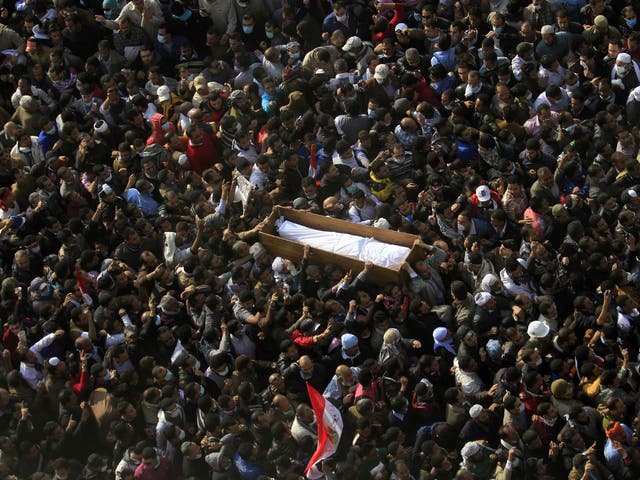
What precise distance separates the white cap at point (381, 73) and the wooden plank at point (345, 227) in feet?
7.67

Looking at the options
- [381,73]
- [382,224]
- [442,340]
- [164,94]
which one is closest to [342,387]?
[442,340]

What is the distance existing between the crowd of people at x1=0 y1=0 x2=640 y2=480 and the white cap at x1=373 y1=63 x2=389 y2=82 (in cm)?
3

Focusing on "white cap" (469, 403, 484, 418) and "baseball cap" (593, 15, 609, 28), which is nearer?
"white cap" (469, 403, 484, 418)

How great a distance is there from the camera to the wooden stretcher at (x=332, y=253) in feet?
47.3

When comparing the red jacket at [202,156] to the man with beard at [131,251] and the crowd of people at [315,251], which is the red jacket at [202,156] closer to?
the crowd of people at [315,251]

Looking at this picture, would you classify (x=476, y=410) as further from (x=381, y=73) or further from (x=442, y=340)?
(x=381, y=73)

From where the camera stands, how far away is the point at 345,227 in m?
15.0

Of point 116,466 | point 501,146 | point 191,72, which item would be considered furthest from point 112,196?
point 501,146

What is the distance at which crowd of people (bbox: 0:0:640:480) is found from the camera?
516 inches

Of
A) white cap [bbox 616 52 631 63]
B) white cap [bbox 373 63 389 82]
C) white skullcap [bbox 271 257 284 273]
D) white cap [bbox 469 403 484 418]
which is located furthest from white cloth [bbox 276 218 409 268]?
white cap [bbox 616 52 631 63]

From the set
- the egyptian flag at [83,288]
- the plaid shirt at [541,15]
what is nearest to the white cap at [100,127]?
the egyptian flag at [83,288]

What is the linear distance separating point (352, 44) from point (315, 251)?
143 inches

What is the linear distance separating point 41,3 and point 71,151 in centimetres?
299

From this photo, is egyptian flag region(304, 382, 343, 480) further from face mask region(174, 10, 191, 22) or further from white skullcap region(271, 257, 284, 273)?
face mask region(174, 10, 191, 22)
